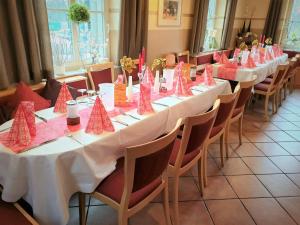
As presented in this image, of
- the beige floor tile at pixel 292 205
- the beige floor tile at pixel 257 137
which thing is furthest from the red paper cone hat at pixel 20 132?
the beige floor tile at pixel 257 137

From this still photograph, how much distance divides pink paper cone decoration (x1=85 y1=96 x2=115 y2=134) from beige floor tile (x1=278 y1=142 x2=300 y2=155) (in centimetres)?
233

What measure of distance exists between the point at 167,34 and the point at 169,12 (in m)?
0.37

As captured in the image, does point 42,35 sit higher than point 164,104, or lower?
higher

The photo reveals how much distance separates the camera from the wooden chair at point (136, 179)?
1118 mm

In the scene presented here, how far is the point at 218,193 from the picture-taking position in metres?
2.04

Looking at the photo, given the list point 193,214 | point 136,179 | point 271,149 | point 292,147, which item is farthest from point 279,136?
point 136,179

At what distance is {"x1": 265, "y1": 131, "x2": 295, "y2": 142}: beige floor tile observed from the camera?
121 inches

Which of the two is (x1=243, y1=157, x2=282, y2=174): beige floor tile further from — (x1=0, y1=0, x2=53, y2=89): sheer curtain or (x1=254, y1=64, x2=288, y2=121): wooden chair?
(x1=0, y1=0, x2=53, y2=89): sheer curtain

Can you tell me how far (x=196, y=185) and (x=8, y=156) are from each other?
1526mm

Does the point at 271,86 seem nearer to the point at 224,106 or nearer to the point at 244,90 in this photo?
the point at 244,90

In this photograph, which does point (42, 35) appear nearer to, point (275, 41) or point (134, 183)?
point (134, 183)

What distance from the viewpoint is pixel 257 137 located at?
3074mm

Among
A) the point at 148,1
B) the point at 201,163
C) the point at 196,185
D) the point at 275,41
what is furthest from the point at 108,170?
the point at 275,41

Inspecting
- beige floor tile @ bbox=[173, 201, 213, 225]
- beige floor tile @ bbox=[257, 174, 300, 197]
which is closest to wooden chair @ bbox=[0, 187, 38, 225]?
beige floor tile @ bbox=[173, 201, 213, 225]
